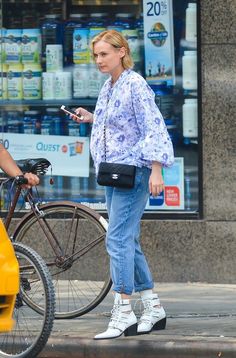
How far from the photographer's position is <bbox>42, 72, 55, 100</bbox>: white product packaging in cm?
1015

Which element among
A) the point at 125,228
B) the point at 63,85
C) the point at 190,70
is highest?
the point at 190,70

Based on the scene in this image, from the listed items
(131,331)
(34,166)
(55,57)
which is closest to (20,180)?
(34,166)

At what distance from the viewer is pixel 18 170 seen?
23.8 ft

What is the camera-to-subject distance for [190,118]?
9.80 m

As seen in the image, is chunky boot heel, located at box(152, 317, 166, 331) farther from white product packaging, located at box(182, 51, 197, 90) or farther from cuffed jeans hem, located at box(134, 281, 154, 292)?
white product packaging, located at box(182, 51, 197, 90)

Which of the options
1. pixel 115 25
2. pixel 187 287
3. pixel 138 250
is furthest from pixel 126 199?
pixel 115 25

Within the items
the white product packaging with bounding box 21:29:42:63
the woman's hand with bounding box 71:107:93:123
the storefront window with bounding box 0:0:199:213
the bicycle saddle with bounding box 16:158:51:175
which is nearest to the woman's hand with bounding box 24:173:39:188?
the bicycle saddle with bounding box 16:158:51:175

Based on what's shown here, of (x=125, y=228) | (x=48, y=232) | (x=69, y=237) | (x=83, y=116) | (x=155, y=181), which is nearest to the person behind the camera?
(x=155, y=181)

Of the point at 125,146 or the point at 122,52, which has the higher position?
the point at 122,52

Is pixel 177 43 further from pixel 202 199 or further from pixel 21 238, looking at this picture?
pixel 21 238

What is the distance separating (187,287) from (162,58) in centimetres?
195

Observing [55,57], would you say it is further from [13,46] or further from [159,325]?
[159,325]

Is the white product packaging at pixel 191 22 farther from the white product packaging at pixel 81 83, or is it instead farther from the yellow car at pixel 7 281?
the yellow car at pixel 7 281

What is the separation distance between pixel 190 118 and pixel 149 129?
2.74m
